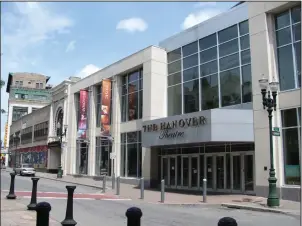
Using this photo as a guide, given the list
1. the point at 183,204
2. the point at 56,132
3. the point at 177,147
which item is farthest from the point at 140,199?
the point at 56,132

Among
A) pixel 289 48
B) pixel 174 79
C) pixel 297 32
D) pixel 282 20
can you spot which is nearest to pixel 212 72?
pixel 174 79

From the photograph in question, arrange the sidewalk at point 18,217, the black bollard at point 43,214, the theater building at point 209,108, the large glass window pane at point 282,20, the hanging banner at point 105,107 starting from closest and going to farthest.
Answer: the black bollard at point 43,214 → the sidewalk at point 18,217 → the theater building at point 209,108 → the large glass window pane at point 282,20 → the hanging banner at point 105,107

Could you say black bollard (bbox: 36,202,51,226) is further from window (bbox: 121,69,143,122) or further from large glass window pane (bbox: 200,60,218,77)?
window (bbox: 121,69,143,122)

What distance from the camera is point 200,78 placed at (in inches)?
1056

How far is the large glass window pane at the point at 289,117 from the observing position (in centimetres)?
1934

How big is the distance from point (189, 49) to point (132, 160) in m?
10.0

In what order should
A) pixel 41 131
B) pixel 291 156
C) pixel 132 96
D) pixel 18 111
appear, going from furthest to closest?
pixel 18 111
pixel 41 131
pixel 132 96
pixel 291 156

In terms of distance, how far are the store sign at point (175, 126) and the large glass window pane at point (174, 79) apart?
4.21 m

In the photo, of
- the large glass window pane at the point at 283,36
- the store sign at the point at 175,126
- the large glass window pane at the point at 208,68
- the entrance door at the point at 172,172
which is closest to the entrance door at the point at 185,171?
the entrance door at the point at 172,172

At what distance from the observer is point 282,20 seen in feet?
68.4

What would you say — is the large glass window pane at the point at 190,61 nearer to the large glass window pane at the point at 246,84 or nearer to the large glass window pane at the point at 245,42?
the large glass window pane at the point at 245,42

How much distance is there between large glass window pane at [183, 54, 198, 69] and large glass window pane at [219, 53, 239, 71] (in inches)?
101

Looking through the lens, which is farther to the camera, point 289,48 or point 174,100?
point 174,100

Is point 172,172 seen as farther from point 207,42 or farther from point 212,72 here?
point 207,42
